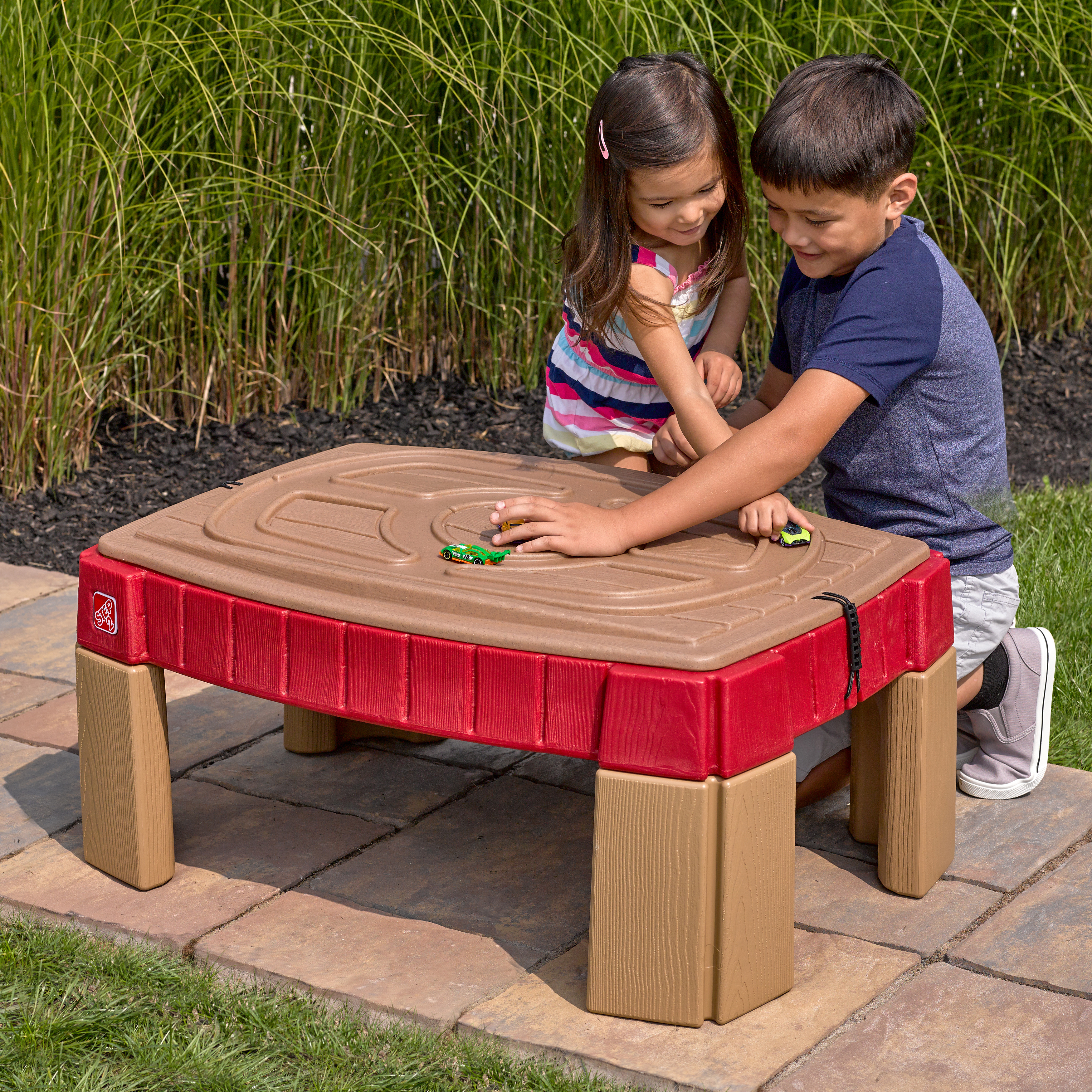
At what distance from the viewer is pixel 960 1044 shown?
6.40 feet

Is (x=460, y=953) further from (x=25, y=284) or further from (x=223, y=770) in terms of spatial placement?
(x=25, y=284)

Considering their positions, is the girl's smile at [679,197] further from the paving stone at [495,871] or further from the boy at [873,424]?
the paving stone at [495,871]

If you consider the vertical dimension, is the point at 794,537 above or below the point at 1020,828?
above

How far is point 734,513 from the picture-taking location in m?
2.42

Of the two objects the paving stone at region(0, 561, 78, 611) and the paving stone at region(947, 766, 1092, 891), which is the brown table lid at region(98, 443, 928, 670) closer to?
the paving stone at region(947, 766, 1092, 891)

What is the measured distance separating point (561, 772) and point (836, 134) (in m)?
1.34

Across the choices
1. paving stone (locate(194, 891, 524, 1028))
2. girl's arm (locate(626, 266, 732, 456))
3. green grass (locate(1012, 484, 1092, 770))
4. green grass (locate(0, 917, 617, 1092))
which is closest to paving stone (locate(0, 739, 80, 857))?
green grass (locate(0, 917, 617, 1092))

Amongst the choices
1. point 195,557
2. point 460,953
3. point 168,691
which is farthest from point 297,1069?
point 168,691

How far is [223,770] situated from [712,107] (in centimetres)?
162

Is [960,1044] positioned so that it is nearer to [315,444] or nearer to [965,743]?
[965,743]

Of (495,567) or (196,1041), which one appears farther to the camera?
(495,567)

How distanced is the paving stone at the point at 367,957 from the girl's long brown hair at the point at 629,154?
1.20 m

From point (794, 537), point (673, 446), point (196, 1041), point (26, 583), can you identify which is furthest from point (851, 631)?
point (26, 583)

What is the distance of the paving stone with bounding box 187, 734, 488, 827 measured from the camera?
2.72 meters
